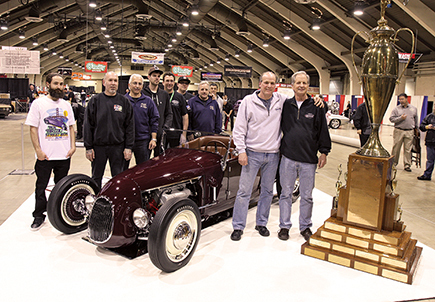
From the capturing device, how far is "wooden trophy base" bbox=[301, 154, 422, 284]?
3.07 metres

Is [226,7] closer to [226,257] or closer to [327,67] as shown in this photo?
[327,67]

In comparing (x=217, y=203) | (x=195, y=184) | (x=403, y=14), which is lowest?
(x=217, y=203)

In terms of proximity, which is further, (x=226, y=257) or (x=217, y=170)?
(x=217, y=170)

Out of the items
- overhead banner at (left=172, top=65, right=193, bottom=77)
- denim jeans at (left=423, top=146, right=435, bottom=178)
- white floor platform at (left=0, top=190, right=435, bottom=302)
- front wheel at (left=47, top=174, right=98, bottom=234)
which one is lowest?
white floor platform at (left=0, top=190, right=435, bottom=302)

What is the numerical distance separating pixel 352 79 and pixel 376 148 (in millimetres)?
18476

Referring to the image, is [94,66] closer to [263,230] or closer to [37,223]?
[37,223]

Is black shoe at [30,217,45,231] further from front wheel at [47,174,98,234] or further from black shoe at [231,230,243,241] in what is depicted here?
black shoe at [231,230,243,241]

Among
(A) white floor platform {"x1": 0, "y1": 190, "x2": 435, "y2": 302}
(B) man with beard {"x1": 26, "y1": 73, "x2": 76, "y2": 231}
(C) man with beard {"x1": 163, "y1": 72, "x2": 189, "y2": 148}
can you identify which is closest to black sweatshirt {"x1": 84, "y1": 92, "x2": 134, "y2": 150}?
(B) man with beard {"x1": 26, "y1": 73, "x2": 76, "y2": 231}

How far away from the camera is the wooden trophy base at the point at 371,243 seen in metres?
3.07

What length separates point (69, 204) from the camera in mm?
3697

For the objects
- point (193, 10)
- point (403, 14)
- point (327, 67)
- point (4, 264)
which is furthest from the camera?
point (327, 67)

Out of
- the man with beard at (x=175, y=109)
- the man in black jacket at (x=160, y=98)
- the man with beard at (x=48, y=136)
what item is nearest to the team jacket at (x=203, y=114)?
the man with beard at (x=175, y=109)

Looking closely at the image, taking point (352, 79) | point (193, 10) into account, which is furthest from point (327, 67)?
point (193, 10)

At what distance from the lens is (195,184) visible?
3.64 m
